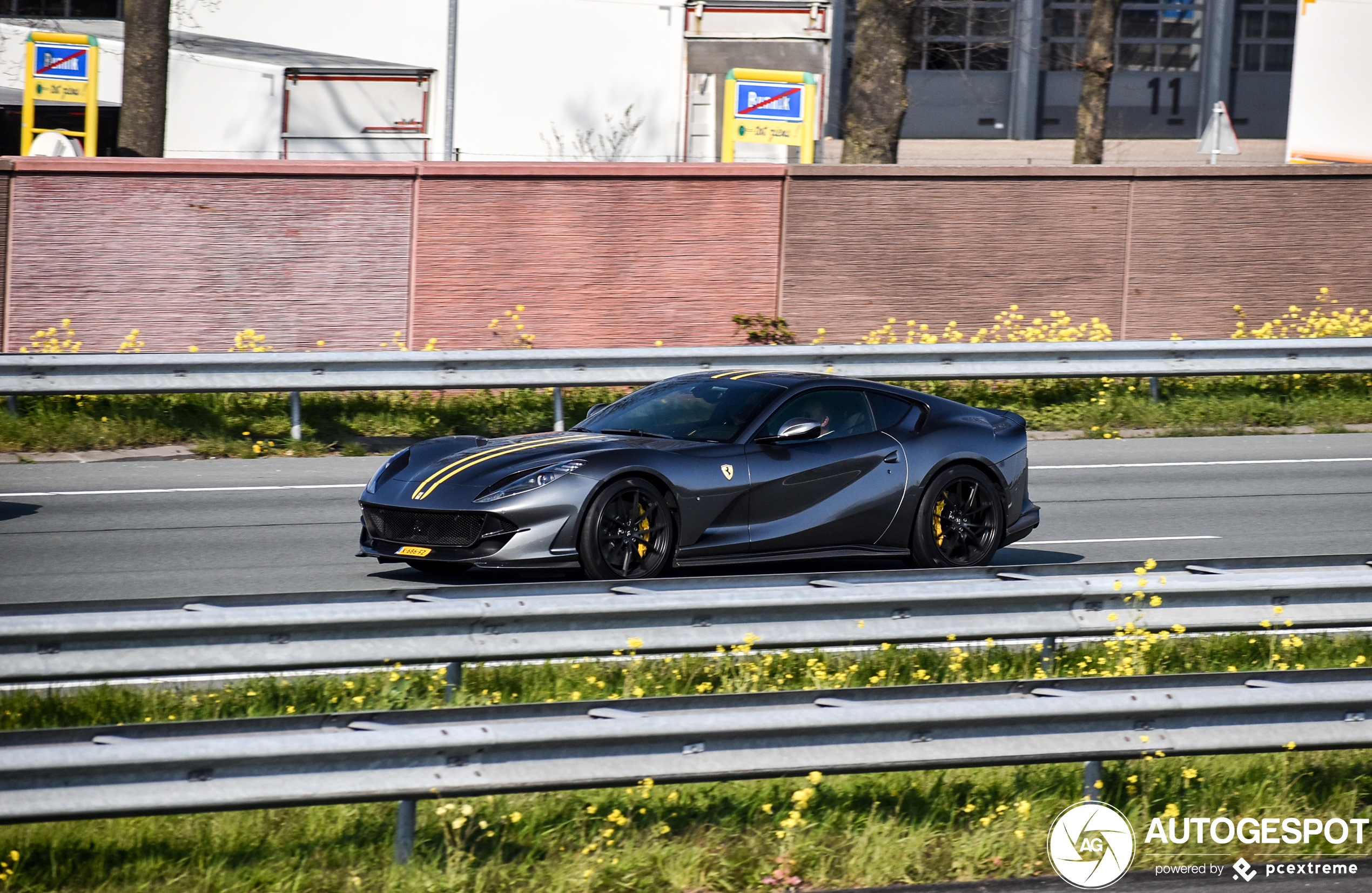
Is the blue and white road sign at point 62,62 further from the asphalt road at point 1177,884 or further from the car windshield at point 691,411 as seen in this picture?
the asphalt road at point 1177,884

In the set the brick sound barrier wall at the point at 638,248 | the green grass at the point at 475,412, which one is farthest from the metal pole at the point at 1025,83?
the green grass at the point at 475,412

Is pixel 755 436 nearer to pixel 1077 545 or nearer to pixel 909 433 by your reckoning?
pixel 909 433

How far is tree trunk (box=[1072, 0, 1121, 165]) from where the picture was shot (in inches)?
950

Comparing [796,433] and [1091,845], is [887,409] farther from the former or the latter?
[1091,845]

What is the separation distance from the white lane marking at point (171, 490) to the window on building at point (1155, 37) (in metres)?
37.3

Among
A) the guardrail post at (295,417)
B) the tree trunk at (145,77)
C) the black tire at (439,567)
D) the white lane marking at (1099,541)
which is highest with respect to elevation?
the tree trunk at (145,77)

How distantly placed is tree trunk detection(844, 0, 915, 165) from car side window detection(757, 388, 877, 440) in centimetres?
1034

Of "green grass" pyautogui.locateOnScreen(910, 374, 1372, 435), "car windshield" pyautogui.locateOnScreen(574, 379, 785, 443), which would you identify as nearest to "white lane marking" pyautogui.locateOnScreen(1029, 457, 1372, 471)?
"green grass" pyautogui.locateOnScreen(910, 374, 1372, 435)

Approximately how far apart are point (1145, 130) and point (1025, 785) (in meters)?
42.5

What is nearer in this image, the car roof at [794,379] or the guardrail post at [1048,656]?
the guardrail post at [1048,656]

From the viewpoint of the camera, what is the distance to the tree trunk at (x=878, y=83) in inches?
→ 776

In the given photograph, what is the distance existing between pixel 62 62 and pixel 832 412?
13372 millimetres

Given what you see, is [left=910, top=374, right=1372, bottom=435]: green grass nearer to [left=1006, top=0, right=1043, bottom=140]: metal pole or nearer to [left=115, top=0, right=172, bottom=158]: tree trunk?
[left=115, top=0, right=172, bottom=158]: tree trunk

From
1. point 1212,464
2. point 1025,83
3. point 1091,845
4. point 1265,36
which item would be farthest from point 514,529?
point 1265,36
